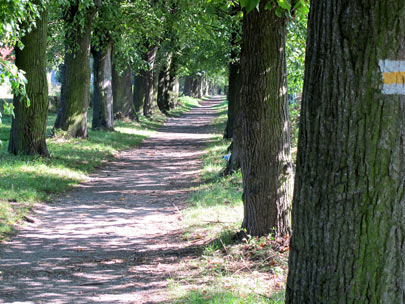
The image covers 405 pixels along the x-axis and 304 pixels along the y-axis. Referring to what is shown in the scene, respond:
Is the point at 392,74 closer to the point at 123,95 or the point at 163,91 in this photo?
the point at 123,95

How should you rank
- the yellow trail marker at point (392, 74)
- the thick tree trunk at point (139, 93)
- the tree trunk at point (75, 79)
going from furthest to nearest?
1. the thick tree trunk at point (139, 93)
2. the tree trunk at point (75, 79)
3. the yellow trail marker at point (392, 74)

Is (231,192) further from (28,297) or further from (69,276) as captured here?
(28,297)

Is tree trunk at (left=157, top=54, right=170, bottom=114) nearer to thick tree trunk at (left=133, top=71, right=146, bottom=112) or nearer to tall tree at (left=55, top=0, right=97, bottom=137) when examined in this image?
thick tree trunk at (left=133, top=71, right=146, bottom=112)

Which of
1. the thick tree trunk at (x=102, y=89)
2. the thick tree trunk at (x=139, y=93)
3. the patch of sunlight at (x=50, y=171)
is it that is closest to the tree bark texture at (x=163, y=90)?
the thick tree trunk at (x=139, y=93)

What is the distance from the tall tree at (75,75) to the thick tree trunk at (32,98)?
11.1 feet

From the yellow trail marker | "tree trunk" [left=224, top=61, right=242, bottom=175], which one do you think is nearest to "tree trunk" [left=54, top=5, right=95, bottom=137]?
"tree trunk" [left=224, top=61, right=242, bottom=175]

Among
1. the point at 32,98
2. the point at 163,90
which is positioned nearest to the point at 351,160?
the point at 32,98

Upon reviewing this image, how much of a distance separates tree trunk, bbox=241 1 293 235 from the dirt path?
3.99 feet

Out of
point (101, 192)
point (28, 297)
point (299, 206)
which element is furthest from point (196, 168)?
point (299, 206)

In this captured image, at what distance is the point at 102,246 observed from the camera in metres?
7.70

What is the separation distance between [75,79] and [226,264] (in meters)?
12.3

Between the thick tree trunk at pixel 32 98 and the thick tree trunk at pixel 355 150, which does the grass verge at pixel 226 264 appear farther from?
the thick tree trunk at pixel 32 98

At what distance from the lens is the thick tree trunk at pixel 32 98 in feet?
42.5

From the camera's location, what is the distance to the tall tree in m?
16.6
